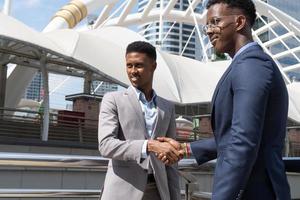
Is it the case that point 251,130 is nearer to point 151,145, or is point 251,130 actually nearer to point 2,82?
point 151,145

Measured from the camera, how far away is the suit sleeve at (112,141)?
2.30 metres

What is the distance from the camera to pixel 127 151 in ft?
7.57

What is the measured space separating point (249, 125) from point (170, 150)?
23.9 inches

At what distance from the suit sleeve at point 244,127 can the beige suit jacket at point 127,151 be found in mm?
725

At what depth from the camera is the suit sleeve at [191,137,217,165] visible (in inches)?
82.6

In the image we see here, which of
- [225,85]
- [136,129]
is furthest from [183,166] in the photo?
[225,85]

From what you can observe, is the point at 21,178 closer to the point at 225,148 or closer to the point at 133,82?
the point at 133,82

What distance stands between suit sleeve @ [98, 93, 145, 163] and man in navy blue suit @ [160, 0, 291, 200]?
0.56m

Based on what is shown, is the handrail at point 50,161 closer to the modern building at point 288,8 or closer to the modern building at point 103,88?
the modern building at point 103,88

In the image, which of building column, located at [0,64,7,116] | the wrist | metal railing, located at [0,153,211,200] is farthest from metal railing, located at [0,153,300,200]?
building column, located at [0,64,7,116]

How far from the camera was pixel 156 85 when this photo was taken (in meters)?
17.6

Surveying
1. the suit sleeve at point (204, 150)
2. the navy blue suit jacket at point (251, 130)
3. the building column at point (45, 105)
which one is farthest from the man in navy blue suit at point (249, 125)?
the building column at point (45, 105)

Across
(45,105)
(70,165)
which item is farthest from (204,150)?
(45,105)

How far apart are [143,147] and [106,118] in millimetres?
267
